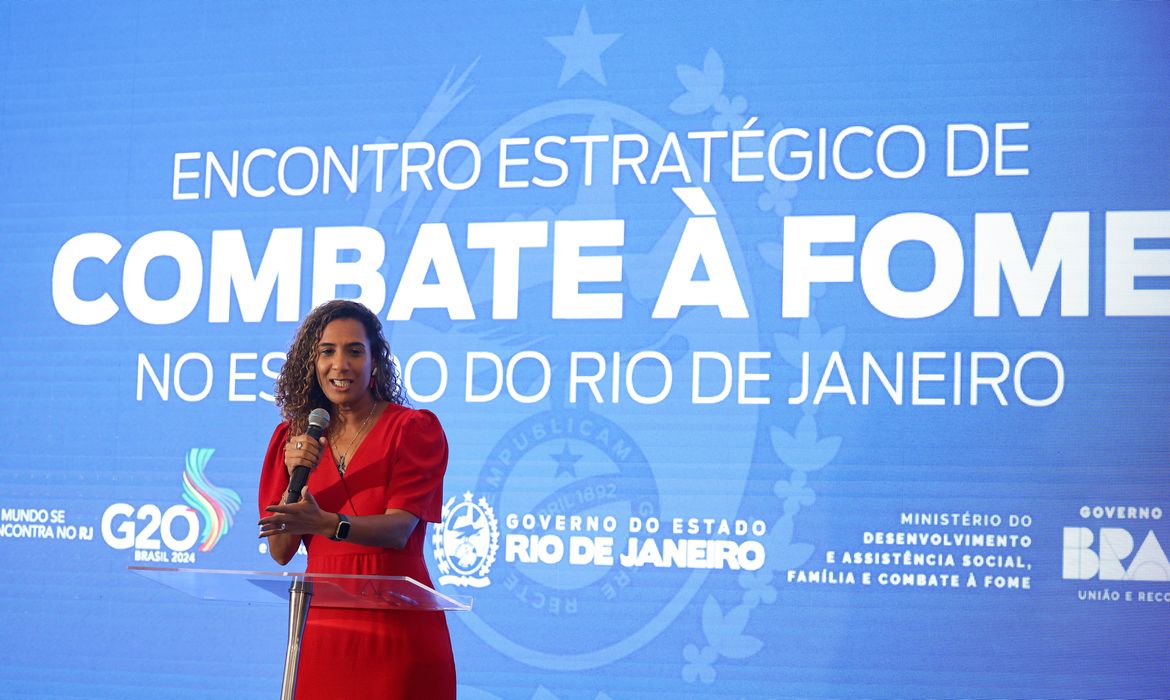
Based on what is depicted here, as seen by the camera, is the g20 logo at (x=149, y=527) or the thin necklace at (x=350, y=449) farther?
the g20 logo at (x=149, y=527)

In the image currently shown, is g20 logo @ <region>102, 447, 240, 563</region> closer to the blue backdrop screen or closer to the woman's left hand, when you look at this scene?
the blue backdrop screen

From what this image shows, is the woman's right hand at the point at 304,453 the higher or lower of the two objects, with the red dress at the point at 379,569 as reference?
higher

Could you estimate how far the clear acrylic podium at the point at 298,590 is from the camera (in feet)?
6.27

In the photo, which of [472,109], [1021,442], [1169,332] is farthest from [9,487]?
[1169,332]

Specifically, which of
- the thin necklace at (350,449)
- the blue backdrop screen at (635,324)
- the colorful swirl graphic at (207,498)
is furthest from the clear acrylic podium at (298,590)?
the colorful swirl graphic at (207,498)

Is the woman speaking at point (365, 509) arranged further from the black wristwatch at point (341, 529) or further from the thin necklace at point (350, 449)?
the black wristwatch at point (341, 529)

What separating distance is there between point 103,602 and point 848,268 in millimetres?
2691

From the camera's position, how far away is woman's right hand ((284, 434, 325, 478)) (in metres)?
2.22

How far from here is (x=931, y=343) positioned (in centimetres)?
374

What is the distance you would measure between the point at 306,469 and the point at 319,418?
16cm

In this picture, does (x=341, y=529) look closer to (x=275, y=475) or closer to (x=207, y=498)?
(x=275, y=475)

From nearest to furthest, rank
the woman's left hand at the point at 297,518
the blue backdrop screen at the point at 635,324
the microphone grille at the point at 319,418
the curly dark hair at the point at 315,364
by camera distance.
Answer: the woman's left hand at the point at 297,518, the microphone grille at the point at 319,418, the curly dark hair at the point at 315,364, the blue backdrop screen at the point at 635,324

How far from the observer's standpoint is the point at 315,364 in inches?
101

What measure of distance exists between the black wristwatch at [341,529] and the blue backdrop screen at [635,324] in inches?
70.6
